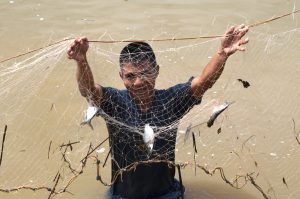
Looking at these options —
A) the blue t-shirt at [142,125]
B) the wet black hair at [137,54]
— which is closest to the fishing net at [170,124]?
the blue t-shirt at [142,125]

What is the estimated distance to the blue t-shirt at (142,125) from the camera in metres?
2.90

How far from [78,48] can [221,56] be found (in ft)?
2.49

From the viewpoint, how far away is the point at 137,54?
2787mm

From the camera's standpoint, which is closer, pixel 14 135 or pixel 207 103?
pixel 207 103

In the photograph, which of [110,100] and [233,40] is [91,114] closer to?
[110,100]

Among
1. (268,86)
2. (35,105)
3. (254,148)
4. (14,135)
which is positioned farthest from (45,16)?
(254,148)

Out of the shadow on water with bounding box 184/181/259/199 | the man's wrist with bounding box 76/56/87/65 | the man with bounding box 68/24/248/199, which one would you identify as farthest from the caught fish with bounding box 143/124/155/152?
the shadow on water with bounding box 184/181/259/199

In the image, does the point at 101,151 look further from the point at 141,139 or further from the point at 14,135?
the point at 141,139

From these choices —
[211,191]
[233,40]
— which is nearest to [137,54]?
[233,40]

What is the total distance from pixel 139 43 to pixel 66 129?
175 centimetres

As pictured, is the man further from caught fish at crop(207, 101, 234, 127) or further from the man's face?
caught fish at crop(207, 101, 234, 127)

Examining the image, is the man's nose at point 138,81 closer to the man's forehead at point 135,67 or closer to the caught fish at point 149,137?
the man's forehead at point 135,67

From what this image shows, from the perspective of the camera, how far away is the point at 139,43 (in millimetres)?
2836

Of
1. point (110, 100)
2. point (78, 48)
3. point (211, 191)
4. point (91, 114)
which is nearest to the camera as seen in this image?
point (78, 48)
